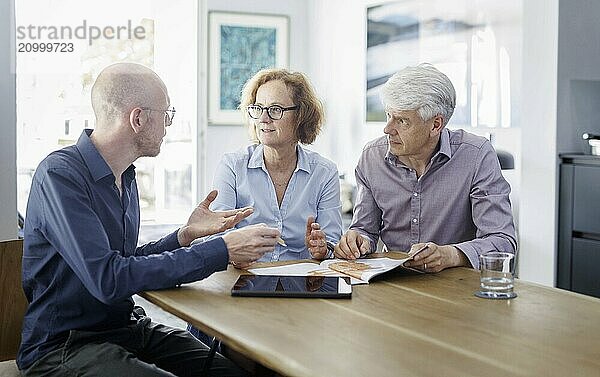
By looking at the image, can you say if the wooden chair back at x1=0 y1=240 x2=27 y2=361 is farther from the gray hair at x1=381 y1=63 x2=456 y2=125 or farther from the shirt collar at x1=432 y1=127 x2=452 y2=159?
the shirt collar at x1=432 y1=127 x2=452 y2=159

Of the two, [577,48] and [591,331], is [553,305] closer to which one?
[591,331]

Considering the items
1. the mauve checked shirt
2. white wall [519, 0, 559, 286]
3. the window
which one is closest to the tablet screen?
the mauve checked shirt

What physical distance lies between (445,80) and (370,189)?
0.47 m

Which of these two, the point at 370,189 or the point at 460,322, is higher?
the point at 370,189

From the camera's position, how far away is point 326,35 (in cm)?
Result: 686

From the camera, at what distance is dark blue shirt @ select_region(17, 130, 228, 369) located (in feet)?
7.02

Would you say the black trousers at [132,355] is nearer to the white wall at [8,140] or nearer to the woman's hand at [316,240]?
the woman's hand at [316,240]

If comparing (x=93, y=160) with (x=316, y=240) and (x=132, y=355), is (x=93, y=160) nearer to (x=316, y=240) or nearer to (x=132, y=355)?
(x=132, y=355)

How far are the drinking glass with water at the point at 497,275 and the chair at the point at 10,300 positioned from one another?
1.40m

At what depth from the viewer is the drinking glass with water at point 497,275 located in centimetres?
221

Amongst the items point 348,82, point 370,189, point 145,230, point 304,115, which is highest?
point 348,82

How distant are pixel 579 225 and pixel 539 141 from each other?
50cm

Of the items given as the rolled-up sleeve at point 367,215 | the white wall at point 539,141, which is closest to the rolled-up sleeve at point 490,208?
the rolled-up sleeve at point 367,215

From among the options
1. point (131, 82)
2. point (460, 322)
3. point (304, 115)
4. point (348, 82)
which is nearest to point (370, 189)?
point (304, 115)
